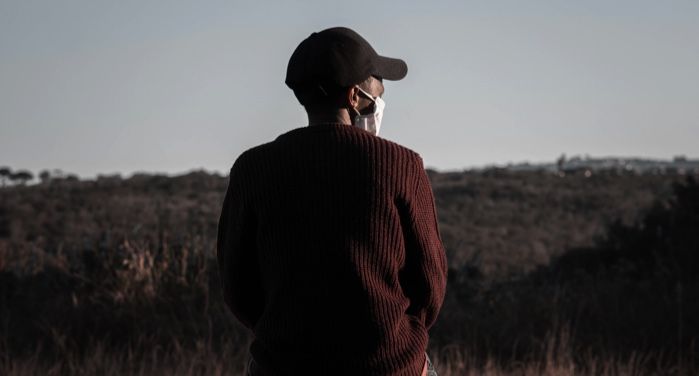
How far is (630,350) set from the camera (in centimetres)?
888

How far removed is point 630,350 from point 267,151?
21.1ft

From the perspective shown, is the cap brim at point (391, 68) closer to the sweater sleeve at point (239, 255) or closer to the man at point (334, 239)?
the man at point (334, 239)

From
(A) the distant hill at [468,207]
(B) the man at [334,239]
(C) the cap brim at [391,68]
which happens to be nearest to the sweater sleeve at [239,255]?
(B) the man at [334,239]

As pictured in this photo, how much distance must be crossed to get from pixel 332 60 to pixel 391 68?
0.88 feet

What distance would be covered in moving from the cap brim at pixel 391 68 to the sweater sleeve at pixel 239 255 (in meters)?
0.55

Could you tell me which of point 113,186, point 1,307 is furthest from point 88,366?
point 113,186

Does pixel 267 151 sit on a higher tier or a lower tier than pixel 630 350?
higher

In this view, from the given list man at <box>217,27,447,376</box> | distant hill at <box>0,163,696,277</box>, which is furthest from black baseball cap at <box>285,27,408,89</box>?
distant hill at <box>0,163,696,277</box>

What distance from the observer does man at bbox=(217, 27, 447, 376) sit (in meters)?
3.09

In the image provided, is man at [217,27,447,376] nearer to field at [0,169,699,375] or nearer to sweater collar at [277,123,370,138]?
sweater collar at [277,123,370,138]

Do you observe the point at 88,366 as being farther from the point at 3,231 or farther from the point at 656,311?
the point at 3,231

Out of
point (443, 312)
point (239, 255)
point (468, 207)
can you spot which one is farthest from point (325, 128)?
point (468, 207)

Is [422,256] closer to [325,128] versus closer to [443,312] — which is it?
Answer: [325,128]

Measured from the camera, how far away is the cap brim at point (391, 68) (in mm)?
3381
